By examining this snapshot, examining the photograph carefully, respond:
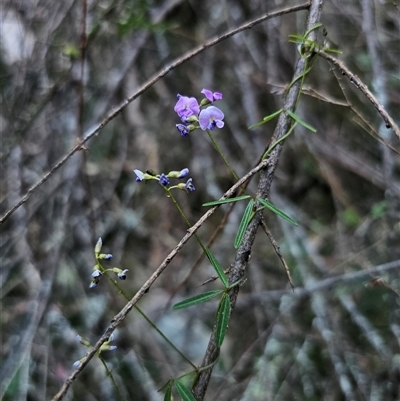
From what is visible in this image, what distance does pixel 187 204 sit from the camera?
2764 mm

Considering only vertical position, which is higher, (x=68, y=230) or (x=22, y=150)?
(x=22, y=150)

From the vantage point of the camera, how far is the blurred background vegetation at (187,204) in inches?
76.4

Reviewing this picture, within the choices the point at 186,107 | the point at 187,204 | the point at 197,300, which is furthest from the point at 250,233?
the point at 187,204

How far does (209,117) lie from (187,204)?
1.82 meters

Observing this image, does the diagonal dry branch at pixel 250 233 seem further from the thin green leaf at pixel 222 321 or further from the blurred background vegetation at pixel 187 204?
the blurred background vegetation at pixel 187 204

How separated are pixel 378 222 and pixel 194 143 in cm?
104

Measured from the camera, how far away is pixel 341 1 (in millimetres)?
2473

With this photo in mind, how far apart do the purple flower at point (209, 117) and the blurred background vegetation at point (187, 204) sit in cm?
90

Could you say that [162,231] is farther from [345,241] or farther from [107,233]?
[345,241]

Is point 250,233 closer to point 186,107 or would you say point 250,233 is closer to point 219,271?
point 219,271

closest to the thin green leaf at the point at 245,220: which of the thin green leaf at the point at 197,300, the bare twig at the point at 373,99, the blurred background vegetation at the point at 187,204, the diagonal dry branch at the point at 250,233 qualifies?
the diagonal dry branch at the point at 250,233

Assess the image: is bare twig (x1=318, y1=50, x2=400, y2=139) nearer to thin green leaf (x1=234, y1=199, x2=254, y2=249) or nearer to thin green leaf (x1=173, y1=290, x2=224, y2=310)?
thin green leaf (x1=234, y1=199, x2=254, y2=249)

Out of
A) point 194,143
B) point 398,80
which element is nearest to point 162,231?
point 194,143

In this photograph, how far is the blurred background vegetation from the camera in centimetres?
194
